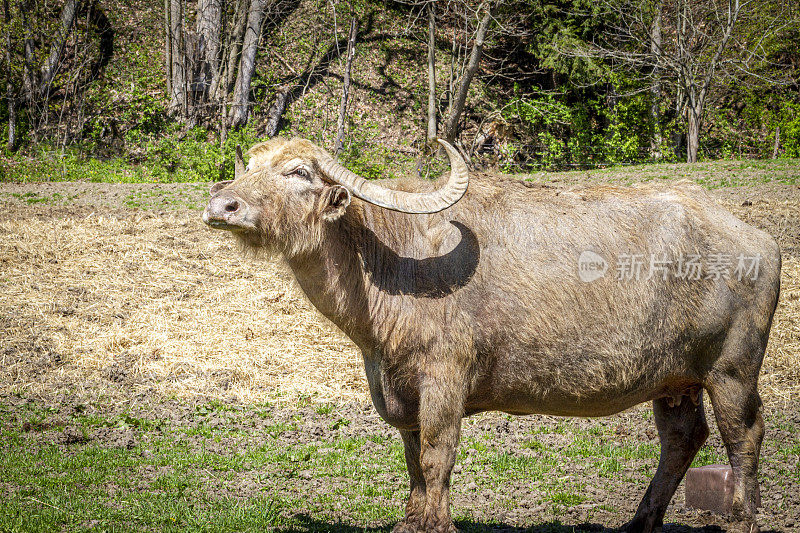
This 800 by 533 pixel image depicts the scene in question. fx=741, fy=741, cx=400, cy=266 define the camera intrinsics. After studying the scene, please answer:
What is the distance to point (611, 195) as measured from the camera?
5.68 m

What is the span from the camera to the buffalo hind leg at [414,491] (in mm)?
5160

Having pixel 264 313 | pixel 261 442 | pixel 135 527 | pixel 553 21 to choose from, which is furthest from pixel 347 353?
pixel 553 21

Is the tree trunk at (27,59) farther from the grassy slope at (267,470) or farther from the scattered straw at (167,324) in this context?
the grassy slope at (267,470)

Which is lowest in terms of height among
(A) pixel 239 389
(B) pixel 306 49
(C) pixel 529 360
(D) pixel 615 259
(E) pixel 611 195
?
(A) pixel 239 389

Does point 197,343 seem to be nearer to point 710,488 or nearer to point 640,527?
point 640,527

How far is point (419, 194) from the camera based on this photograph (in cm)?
496

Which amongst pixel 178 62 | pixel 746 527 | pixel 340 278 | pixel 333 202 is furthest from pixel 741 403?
pixel 178 62

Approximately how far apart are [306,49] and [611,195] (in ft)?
91.4

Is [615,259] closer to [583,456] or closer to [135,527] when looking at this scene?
[583,456]

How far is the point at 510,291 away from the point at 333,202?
137 cm

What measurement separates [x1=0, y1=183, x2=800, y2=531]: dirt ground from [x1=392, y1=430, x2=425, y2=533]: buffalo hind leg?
3.75 ft

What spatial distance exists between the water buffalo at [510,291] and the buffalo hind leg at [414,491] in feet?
0.05

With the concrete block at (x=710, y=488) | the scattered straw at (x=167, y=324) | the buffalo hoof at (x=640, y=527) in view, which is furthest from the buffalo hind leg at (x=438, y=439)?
the scattered straw at (x=167, y=324)

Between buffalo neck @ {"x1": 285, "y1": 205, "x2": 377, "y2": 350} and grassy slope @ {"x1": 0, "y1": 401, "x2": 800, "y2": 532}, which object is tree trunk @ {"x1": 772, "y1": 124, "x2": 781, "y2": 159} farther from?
buffalo neck @ {"x1": 285, "y1": 205, "x2": 377, "y2": 350}
